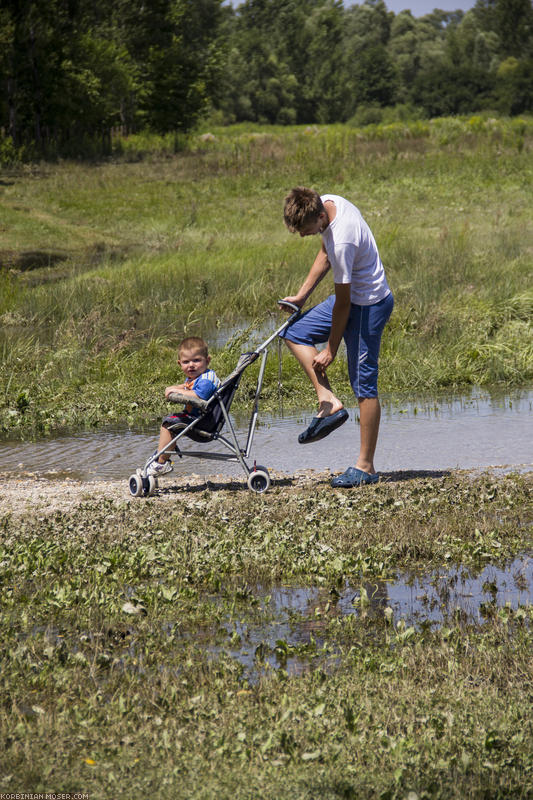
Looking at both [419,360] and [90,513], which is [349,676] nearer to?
[90,513]

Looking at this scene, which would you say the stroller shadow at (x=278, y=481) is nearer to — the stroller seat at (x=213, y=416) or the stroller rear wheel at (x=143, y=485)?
the stroller rear wheel at (x=143, y=485)

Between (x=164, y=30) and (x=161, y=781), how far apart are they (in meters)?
59.4

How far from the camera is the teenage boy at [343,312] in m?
6.34

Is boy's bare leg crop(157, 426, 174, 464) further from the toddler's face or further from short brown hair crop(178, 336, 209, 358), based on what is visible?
short brown hair crop(178, 336, 209, 358)

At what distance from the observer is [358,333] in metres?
6.79

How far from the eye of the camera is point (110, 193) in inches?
1211

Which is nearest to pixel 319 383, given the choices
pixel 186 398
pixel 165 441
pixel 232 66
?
pixel 186 398

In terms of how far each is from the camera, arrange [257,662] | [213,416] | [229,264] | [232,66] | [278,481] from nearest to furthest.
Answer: [257,662] → [213,416] → [278,481] → [229,264] → [232,66]

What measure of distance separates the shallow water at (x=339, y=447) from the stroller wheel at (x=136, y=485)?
0.67 m

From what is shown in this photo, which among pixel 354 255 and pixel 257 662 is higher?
pixel 354 255

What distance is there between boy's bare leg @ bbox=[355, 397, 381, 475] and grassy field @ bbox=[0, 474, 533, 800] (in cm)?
91

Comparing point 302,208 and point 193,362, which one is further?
point 193,362

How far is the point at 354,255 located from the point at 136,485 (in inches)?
89.6

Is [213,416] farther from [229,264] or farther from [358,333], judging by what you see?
[229,264]
